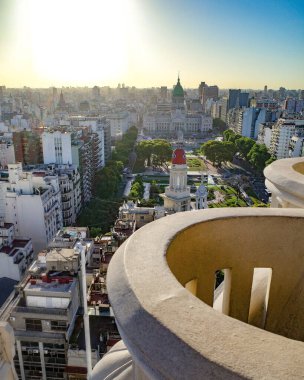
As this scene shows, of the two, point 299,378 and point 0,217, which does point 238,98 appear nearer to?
point 0,217

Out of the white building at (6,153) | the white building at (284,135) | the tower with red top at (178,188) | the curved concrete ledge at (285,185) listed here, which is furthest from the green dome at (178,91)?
the curved concrete ledge at (285,185)

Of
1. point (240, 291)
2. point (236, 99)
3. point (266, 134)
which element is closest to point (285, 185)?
point (240, 291)

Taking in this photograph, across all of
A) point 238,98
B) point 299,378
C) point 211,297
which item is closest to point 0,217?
point 211,297

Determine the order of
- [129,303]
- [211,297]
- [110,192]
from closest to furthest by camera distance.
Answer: [129,303]
[211,297]
[110,192]

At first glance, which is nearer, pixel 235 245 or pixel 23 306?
pixel 235 245

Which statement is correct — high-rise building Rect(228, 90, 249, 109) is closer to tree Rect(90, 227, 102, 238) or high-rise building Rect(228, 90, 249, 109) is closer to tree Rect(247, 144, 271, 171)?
tree Rect(247, 144, 271, 171)

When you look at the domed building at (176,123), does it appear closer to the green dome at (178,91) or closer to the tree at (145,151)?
the green dome at (178,91)
